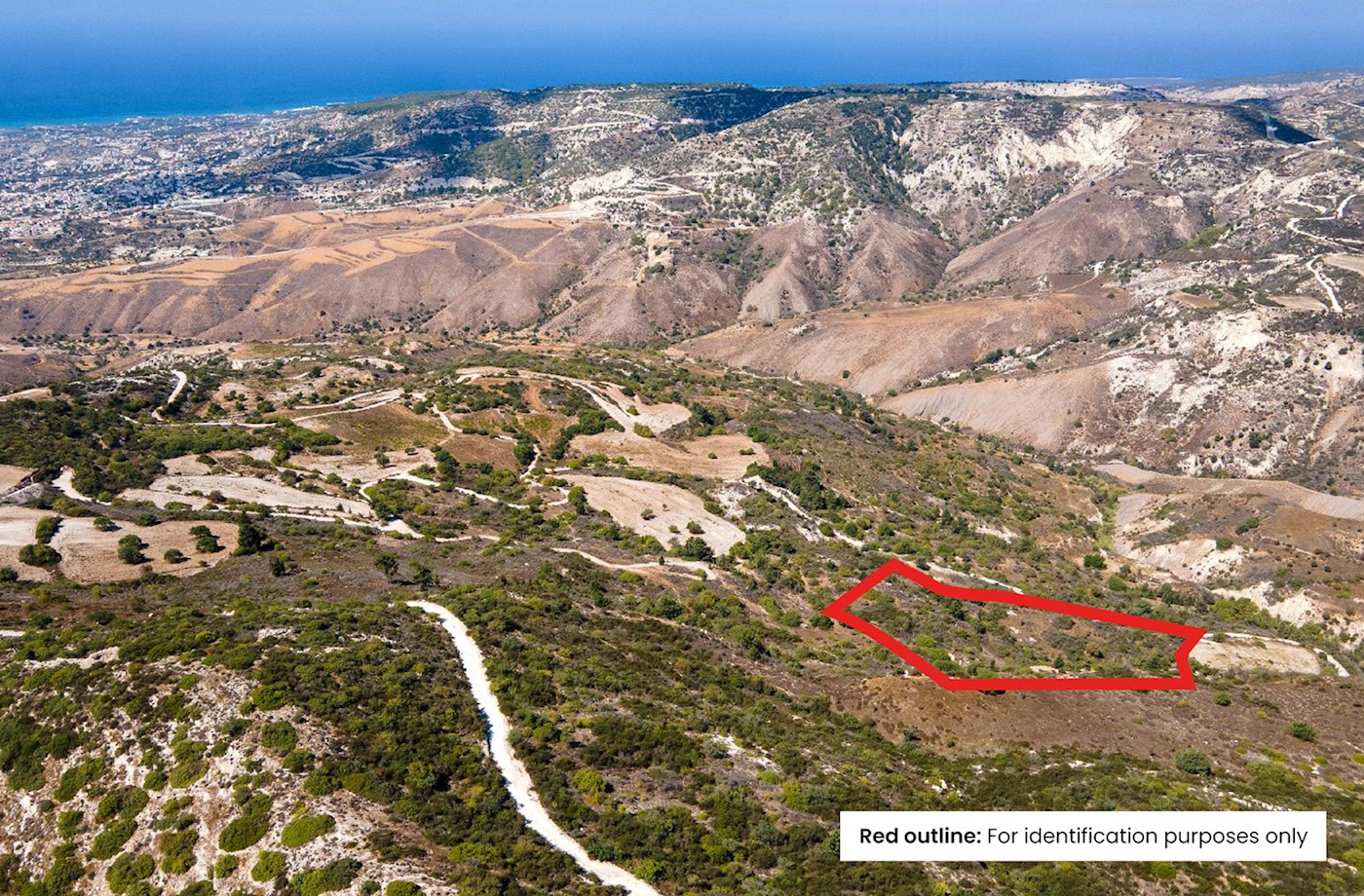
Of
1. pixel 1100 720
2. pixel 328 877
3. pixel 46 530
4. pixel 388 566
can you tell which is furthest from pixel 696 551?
pixel 46 530

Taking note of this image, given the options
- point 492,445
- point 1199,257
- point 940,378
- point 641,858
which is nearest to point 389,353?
point 492,445

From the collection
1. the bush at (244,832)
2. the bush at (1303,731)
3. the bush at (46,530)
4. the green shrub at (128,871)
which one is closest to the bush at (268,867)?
the bush at (244,832)

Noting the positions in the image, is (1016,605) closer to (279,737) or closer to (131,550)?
(279,737)

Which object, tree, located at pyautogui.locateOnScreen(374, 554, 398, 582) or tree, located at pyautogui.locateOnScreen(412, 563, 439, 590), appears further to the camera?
tree, located at pyautogui.locateOnScreen(374, 554, 398, 582)

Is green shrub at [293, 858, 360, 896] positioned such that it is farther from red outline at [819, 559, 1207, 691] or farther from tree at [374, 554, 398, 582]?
red outline at [819, 559, 1207, 691]

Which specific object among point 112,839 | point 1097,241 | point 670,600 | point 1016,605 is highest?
point 1097,241

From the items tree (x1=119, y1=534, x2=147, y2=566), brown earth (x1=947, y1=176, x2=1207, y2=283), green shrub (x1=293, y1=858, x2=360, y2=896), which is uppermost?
brown earth (x1=947, y1=176, x2=1207, y2=283)

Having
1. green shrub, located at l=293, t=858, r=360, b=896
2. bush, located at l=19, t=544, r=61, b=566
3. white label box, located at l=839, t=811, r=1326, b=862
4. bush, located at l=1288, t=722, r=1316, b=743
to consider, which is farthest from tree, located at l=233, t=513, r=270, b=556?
bush, located at l=1288, t=722, r=1316, b=743
